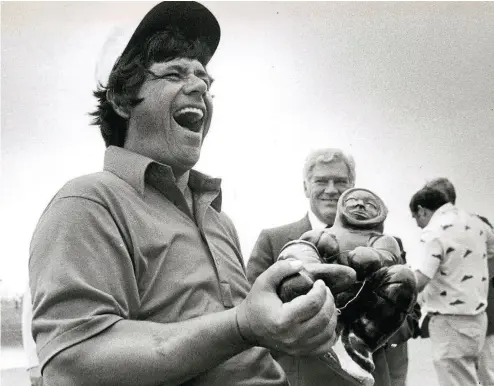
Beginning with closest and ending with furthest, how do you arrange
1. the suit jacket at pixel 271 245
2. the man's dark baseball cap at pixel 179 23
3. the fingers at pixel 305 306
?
the fingers at pixel 305 306 → the man's dark baseball cap at pixel 179 23 → the suit jacket at pixel 271 245

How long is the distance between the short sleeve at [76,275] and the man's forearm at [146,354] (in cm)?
2

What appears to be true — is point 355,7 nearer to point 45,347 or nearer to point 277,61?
point 277,61

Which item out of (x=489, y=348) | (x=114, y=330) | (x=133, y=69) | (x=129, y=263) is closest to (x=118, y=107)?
(x=133, y=69)

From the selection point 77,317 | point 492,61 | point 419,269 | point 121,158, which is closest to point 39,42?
point 121,158

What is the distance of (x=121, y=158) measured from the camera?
3.59ft

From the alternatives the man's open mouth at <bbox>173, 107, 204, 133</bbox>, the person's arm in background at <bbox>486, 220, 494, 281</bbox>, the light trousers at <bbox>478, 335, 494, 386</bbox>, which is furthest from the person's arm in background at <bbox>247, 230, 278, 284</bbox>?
the light trousers at <bbox>478, 335, 494, 386</bbox>

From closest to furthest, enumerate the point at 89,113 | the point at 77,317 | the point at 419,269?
the point at 77,317 → the point at 89,113 → the point at 419,269

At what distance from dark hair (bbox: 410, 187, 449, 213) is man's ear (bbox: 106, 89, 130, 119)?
1.60 m

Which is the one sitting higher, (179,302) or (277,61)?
(277,61)

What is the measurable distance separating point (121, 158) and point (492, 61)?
1.43m

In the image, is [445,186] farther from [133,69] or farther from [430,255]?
[133,69]

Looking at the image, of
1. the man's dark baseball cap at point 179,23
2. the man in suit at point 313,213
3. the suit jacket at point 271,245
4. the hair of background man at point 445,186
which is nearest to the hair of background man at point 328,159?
the man in suit at point 313,213

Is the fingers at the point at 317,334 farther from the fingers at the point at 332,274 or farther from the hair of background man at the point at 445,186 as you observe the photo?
the hair of background man at the point at 445,186

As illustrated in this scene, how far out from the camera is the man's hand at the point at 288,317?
767 millimetres
